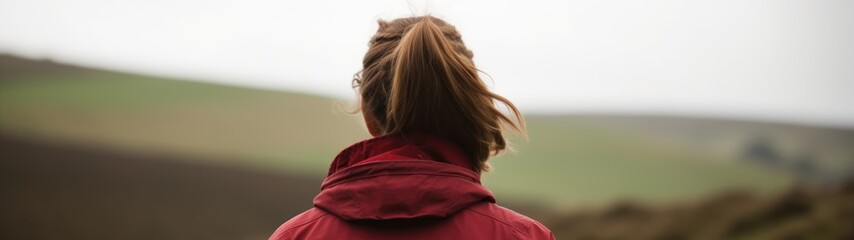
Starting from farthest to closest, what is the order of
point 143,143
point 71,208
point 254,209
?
point 143,143 < point 71,208 < point 254,209

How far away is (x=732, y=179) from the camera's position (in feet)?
89.2

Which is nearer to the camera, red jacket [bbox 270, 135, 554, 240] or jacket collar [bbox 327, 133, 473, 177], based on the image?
red jacket [bbox 270, 135, 554, 240]

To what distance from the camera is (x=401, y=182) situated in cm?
204

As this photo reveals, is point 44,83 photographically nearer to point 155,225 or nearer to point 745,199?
point 155,225

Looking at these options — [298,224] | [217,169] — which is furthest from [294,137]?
[298,224]

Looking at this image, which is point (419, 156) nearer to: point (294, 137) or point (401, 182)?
point (401, 182)

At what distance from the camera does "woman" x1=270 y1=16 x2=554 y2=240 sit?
2037 millimetres

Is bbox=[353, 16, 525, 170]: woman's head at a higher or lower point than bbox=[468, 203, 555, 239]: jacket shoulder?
higher

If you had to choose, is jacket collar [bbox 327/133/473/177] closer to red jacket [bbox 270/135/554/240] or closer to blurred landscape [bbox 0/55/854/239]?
red jacket [bbox 270/135/554/240]

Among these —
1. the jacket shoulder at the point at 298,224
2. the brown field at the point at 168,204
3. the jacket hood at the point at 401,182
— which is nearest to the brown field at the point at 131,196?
the brown field at the point at 168,204

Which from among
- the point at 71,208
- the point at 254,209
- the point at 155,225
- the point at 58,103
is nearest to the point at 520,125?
the point at 254,209

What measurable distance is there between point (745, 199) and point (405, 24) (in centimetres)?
1815

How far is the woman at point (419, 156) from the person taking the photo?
80.2 inches

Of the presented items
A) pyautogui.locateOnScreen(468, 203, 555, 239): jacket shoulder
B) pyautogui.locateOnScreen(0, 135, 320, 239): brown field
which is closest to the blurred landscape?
pyautogui.locateOnScreen(0, 135, 320, 239): brown field
